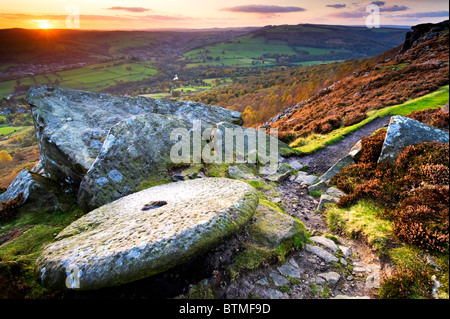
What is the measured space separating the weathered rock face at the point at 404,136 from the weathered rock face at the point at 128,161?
32.7 feet

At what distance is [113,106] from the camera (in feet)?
51.6

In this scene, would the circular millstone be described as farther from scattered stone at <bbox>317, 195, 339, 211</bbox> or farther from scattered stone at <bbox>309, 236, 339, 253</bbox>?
scattered stone at <bbox>317, 195, 339, 211</bbox>

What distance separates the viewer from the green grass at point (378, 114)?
16.9 metres

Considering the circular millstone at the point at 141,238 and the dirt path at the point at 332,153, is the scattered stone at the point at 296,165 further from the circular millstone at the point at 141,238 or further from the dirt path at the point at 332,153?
the circular millstone at the point at 141,238

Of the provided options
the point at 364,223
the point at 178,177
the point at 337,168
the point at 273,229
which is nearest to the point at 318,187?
the point at 337,168

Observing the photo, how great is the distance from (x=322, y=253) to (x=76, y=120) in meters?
14.3

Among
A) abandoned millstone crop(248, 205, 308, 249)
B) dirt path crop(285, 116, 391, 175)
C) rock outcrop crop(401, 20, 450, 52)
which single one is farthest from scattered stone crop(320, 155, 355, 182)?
rock outcrop crop(401, 20, 450, 52)

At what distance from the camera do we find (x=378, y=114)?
19.4m

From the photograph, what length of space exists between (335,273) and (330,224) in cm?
267

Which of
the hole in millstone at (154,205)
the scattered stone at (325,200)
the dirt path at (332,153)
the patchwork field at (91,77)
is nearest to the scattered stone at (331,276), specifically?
the scattered stone at (325,200)

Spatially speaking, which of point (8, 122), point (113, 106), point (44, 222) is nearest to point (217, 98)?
point (8, 122)

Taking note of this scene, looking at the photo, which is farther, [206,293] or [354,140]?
[354,140]

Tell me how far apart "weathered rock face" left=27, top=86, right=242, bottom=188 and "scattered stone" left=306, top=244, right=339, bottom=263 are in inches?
410
